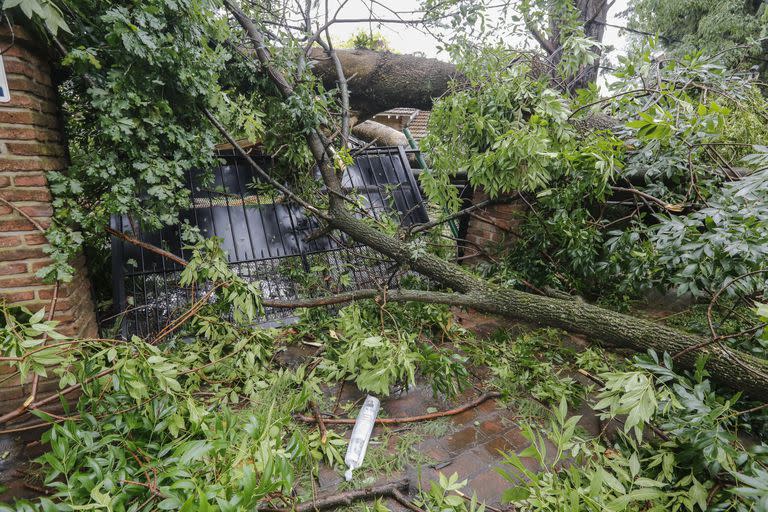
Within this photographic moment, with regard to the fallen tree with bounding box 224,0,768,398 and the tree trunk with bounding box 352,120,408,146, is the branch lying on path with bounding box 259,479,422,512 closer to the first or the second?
the fallen tree with bounding box 224,0,768,398

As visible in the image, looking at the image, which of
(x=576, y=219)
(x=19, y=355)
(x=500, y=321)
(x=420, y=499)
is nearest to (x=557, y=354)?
(x=500, y=321)

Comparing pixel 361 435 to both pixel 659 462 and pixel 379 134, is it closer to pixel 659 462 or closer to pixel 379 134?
pixel 659 462

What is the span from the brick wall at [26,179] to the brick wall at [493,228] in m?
3.17

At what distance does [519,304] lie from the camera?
2459 millimetres

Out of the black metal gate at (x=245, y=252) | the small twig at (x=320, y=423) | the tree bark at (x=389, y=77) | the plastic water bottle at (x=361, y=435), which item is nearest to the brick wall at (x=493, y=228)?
the black metal gate at (x=245, y=252)

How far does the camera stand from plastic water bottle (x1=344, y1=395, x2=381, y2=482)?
1.78 metres

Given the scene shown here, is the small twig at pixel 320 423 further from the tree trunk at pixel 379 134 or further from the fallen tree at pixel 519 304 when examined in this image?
the tree trunk at pixel 379 134

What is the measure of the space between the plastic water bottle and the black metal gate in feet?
3.37

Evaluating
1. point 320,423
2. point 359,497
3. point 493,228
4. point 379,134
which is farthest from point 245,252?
point 379,134

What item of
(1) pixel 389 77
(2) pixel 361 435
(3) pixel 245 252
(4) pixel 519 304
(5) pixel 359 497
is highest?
(1) pixel 389 77

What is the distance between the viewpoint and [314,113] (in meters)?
3.24

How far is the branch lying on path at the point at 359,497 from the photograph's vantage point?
154 centimetres

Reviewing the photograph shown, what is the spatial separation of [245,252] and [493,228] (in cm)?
261

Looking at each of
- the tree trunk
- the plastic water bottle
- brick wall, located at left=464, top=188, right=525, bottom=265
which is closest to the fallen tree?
the plastic water bottle
